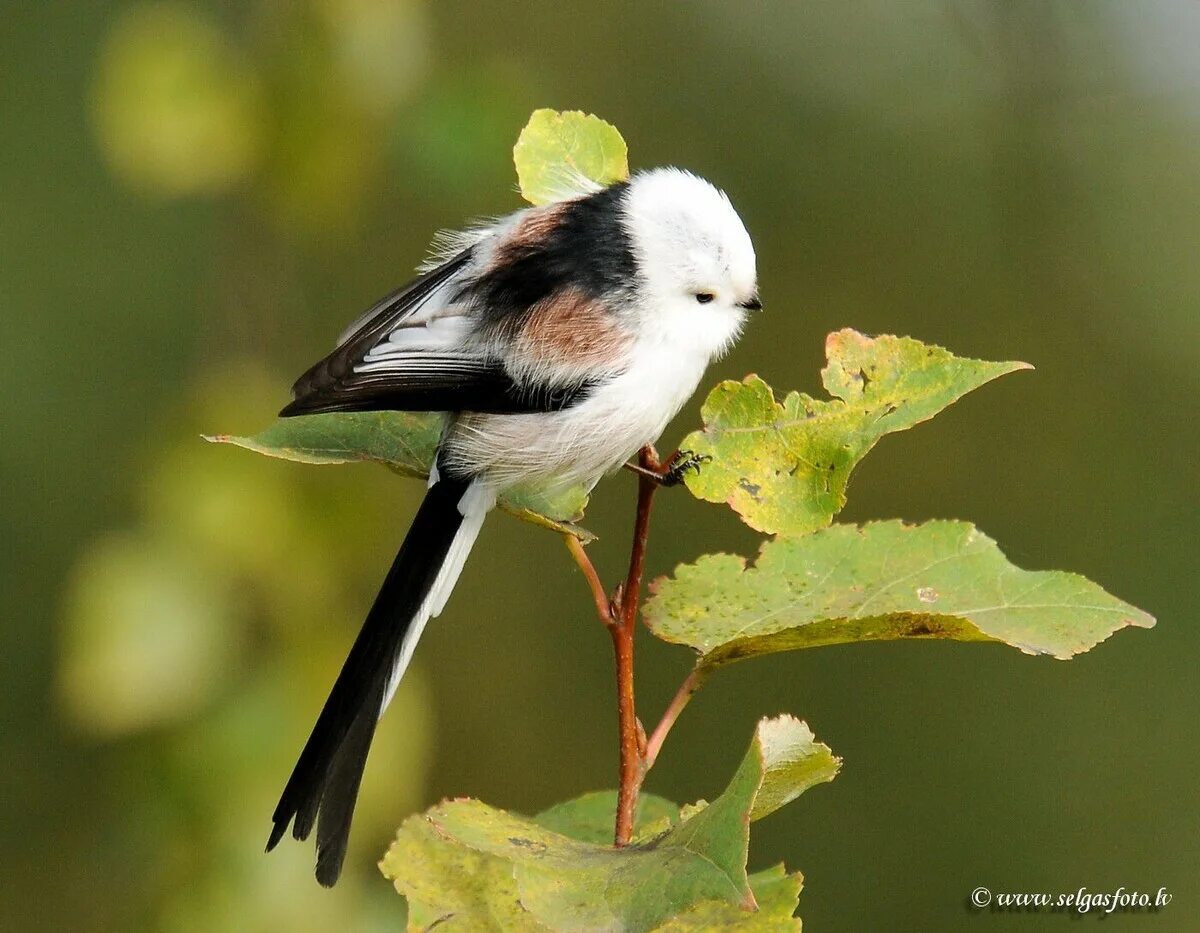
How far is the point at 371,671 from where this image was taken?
158 centimetres

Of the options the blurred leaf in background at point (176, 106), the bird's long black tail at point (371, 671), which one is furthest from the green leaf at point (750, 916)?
the blurred leaf in background at point (176, 106)

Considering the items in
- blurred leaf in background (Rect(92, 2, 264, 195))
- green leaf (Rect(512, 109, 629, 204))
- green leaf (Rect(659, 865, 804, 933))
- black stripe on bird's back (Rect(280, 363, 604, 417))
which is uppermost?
blurred leaf in background (Rect(92, 2, 264, 195))

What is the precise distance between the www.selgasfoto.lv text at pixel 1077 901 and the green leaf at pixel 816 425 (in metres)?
1.26

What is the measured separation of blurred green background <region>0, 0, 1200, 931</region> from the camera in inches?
134

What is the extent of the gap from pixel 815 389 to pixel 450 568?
219 centimetres

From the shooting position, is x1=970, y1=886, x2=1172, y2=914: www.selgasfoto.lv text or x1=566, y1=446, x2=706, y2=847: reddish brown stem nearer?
x1=566, y1=446, x2=706, y2=847: reddish brown stem

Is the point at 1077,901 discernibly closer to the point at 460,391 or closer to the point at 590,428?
the point at 590,428

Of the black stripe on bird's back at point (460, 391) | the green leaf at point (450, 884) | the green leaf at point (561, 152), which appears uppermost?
the green leaf at point (561, 152)

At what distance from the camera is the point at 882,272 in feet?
13.3

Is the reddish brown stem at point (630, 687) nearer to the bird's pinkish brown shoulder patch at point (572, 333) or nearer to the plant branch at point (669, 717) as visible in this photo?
the plant branch at point (669, 717)

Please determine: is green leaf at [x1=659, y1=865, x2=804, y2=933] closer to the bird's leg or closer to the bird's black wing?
the bird's leg

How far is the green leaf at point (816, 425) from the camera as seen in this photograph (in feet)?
3.99

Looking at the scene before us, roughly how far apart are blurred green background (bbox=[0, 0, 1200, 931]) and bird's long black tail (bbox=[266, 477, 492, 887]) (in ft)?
1.79

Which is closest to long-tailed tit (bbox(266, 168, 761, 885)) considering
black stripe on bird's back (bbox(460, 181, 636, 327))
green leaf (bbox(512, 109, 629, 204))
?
black stripe on bird's back (bbox(460, 181, 636, 327))
